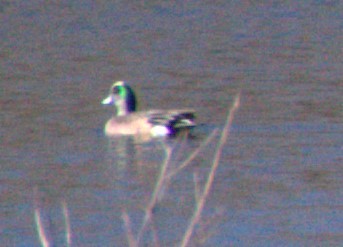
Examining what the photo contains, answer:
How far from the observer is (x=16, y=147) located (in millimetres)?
13805

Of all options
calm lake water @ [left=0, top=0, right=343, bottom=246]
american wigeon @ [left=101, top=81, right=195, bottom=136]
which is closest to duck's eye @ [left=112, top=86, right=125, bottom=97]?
american wigeon @ [left=101, top=81, right=195, bottom=136]

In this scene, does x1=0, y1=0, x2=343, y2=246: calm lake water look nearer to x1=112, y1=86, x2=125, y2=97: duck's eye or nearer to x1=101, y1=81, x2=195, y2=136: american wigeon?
x1=101, y1=81, x2=195, y2=136: american wigeon

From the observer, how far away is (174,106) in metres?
16.8

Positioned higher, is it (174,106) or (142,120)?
(174,106)

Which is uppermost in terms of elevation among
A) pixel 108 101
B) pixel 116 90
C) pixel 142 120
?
pixel 116 90

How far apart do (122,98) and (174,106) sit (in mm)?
725

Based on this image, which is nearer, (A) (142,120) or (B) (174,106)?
(A) (142,120)

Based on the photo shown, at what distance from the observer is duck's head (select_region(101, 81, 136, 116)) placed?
53.4 feet

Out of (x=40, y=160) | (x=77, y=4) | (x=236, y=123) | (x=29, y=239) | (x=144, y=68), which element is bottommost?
(x=29, y=239)

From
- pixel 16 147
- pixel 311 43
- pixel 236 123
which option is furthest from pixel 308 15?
pixel 16 147

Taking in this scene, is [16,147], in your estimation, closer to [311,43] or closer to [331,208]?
[331,208]

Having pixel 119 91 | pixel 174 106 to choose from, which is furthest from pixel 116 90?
pixel 174 106

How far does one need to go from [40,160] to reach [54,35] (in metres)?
10.6

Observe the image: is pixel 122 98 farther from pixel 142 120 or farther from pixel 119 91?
pixel 142 120
